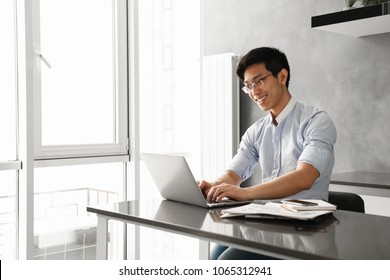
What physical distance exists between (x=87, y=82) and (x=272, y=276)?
2.52 metres

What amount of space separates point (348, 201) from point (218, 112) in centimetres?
198

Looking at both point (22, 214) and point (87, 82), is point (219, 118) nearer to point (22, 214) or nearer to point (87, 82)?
point (87, 82)

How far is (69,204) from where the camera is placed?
3395 millimetres

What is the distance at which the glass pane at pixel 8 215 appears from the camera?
304 cm

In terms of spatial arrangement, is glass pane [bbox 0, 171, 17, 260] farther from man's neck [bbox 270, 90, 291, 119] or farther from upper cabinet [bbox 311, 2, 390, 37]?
upper cabinet [bbox 311, 2, 390, 37]

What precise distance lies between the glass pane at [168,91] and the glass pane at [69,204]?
0.35 metres

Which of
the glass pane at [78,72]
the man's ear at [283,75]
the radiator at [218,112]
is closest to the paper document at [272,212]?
the man's ear at [283,75]

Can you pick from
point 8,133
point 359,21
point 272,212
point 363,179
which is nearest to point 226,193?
point 272,212

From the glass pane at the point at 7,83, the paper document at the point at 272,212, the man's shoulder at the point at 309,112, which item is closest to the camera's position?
the paper document at the point at 272,212

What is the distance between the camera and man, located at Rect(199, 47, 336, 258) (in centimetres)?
203

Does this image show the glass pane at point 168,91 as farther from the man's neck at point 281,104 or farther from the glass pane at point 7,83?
the man's neck at point 281,104

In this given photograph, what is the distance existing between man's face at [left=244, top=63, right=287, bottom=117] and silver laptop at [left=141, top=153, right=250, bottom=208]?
2.11 feet

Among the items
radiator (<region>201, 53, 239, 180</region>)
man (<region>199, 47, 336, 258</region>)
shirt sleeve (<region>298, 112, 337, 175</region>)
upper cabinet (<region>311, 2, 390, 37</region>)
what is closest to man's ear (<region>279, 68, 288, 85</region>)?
man (<region>199, 47, 336, 258</region>)

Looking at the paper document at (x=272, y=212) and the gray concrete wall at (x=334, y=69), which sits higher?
the gray concrete wall at (x=334, y=69)
